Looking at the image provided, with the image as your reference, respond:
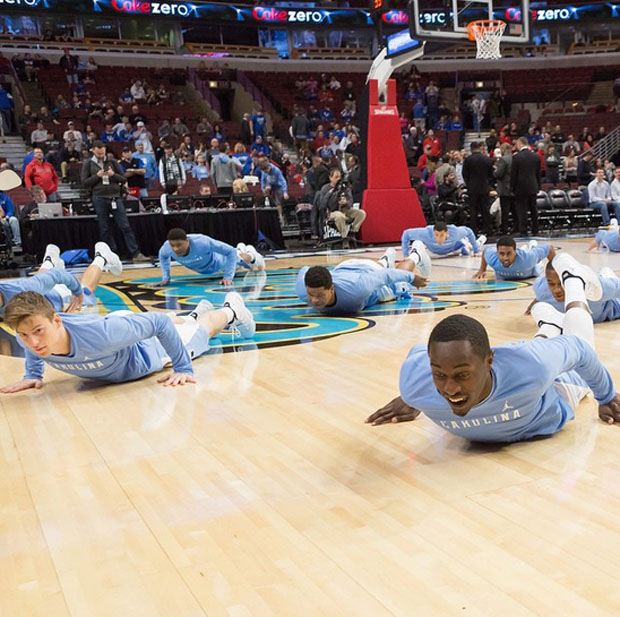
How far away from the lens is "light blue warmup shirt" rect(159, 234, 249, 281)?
9.66m

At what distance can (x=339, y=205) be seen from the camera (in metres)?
15.4

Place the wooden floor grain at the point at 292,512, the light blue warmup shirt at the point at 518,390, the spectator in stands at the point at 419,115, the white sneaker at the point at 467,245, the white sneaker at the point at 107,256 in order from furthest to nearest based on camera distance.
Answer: the spectator in stands at the point at 419,115
the white sneaker at the point at 467,245
the white sneaker at the point at 107,256
the light blue warmup shirt at the point at 518,390
the wooden floor grain at the point at 292,512

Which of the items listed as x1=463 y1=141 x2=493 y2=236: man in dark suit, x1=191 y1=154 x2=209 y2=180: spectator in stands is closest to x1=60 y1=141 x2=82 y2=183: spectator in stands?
x1=191 y1=154 x2=209 y2=180: spectator in stands

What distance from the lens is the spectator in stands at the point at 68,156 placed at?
63.6ft

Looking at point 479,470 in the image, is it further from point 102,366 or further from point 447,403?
point 102,366

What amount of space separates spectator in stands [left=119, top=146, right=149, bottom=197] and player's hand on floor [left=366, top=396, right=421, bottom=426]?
1205 centimetres

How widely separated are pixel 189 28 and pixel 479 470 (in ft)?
104

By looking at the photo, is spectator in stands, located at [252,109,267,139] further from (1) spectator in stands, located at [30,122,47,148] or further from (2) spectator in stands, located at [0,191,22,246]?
(2) spectator in stands, located at [0,191,22,246]

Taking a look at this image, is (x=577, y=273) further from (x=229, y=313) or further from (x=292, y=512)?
(x=229, y=313)

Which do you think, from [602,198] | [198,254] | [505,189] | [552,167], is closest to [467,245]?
[505,189]

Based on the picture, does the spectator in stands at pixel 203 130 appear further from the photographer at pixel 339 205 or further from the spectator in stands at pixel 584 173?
the spectator in stands at pixel 584 173

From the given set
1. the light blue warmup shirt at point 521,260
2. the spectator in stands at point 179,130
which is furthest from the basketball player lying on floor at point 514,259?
the spectator in stands at point 179,130

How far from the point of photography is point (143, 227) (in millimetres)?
14117

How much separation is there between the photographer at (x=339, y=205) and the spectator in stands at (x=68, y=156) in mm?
7527
